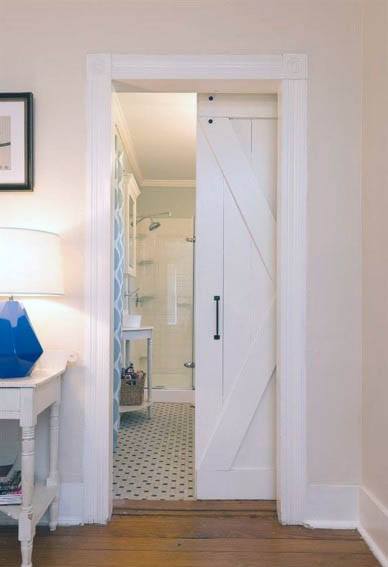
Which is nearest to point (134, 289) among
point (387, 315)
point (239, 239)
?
point (239, 239)

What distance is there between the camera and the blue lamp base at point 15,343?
1902 millimetres

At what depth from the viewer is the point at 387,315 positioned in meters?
1.96

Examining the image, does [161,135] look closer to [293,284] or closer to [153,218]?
[153,218]

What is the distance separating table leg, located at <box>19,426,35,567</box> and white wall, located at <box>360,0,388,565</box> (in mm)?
1398

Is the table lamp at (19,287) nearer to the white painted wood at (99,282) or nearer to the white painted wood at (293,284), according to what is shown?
the white painted wood at (99,282)

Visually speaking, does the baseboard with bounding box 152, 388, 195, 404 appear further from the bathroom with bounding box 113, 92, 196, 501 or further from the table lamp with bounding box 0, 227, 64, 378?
the table lamp with bounding box 0, 227, 64, 378

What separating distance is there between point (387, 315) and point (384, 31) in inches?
47.1

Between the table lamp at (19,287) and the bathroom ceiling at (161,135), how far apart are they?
1.59 meters

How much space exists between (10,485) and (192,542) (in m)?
0.82

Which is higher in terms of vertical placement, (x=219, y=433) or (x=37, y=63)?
(x=37, y=63)

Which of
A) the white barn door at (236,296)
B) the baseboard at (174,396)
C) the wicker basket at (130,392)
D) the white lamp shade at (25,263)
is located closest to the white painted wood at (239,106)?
the white barn door at (236,296)

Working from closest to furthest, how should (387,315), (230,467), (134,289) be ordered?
(387,315)
(230,467)
(134,289)

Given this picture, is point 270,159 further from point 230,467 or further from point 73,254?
point 230,467

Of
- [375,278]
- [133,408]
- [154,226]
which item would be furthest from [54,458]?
[154,226]
